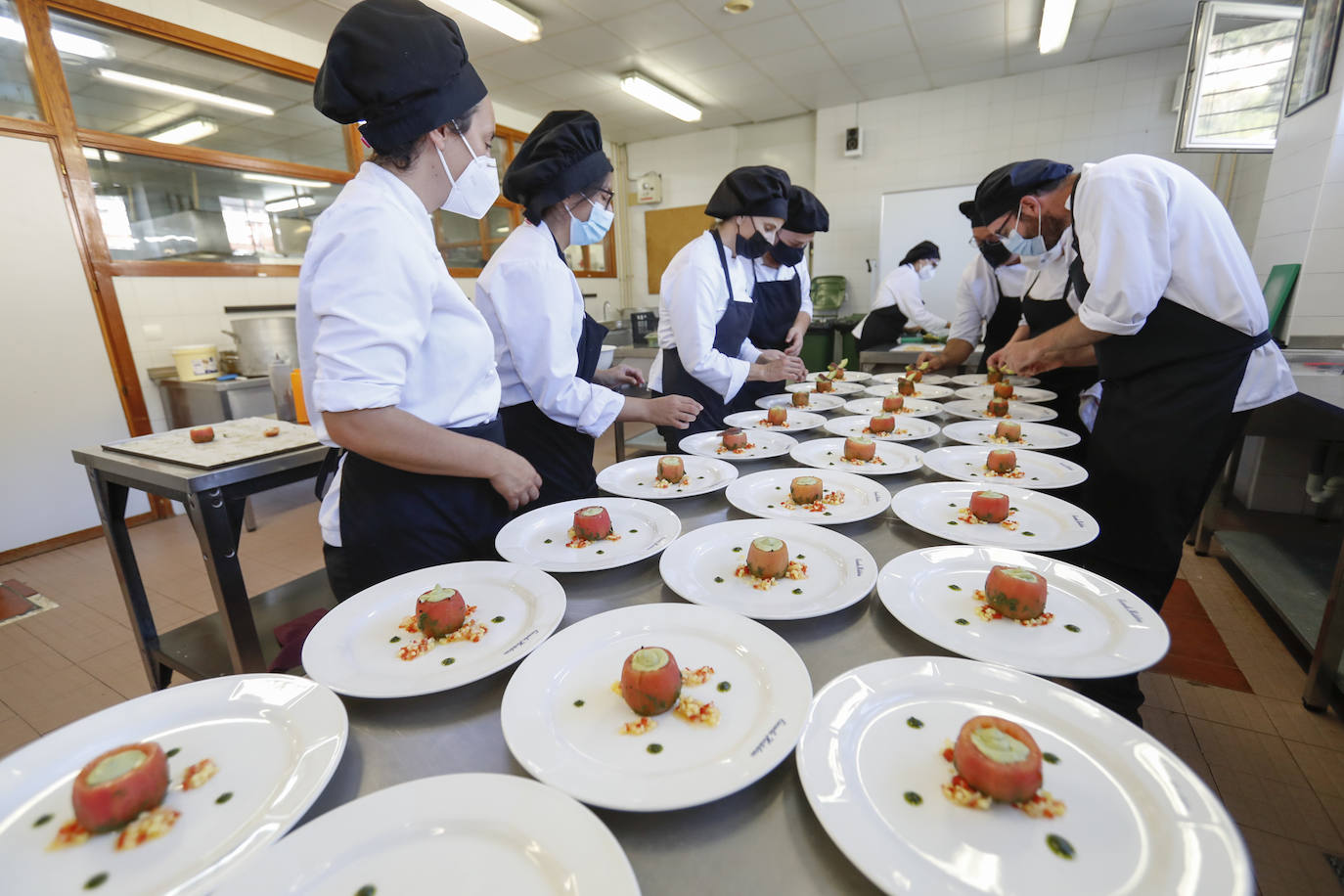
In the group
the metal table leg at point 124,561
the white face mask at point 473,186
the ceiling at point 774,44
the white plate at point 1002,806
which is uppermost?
the ceiling at point 774,44

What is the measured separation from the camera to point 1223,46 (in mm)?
3590

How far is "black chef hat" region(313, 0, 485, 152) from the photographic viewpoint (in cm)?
112

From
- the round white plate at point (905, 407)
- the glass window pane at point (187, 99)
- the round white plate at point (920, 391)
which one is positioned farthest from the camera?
the glass window pane at point (187, 99)

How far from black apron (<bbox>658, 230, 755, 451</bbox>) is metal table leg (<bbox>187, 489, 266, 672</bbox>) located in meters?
1.53

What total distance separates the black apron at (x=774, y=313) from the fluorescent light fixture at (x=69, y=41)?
187 inches

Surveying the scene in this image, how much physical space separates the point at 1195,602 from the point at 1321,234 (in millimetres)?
2151

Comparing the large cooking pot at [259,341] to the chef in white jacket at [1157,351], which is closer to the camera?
the chef in white jacket at [1157,351]

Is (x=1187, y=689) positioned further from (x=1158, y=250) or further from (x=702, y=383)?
(x=702, y=383)

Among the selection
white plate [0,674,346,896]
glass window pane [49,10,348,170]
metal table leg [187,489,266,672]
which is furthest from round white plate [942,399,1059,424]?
glass window pane [49,10,348,170]

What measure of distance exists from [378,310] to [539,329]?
61cm

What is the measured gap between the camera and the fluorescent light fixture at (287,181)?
480cm

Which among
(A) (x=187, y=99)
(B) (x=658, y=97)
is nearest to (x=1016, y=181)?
(B) (x=658, y=97)

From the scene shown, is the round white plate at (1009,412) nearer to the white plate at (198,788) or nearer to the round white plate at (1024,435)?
the round white plate at (1024,435)

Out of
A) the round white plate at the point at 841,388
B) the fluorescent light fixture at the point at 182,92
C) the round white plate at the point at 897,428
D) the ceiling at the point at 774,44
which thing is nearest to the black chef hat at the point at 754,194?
the round white plate at the point at 841,388
